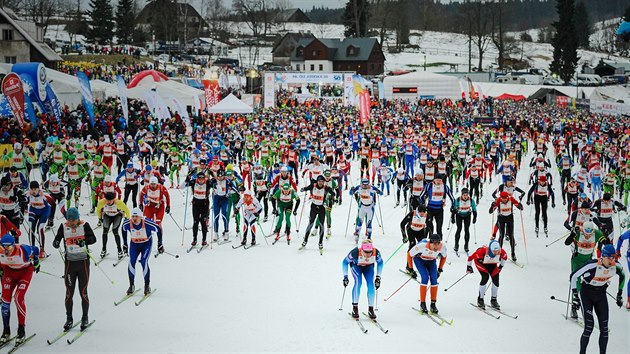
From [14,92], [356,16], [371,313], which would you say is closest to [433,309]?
[371,313]

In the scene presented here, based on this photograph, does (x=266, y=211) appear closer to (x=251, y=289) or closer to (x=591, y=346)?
(x=251, y=289)

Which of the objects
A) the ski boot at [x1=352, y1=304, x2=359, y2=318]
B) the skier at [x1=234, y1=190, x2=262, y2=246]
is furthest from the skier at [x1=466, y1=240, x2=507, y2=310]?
the skier at [x1=234, y1=190, x2=262, y2=246]

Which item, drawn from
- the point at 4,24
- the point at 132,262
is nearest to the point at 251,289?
the point at 132,262

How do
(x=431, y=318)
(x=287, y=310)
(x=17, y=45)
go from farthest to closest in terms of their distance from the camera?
(x=17, y=45)
(x=287, y=310)
(x=431, y=318)

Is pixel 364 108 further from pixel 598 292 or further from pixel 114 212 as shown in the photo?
pixel 598 292

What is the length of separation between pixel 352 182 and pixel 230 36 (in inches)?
3687

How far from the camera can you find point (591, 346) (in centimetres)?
793

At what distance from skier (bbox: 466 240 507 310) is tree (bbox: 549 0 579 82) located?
233 feet

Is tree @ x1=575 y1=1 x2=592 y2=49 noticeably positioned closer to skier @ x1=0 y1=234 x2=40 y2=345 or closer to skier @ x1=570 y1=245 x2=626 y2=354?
skier @ x1=570 y1=245 x2=626 y2=354

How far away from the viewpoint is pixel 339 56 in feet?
274

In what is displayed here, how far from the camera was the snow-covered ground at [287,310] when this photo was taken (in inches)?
307

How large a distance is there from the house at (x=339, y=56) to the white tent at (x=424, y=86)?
28.0m

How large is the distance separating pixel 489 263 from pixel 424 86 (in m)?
46.2

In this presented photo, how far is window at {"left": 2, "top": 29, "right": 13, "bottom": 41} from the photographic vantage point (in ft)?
135
